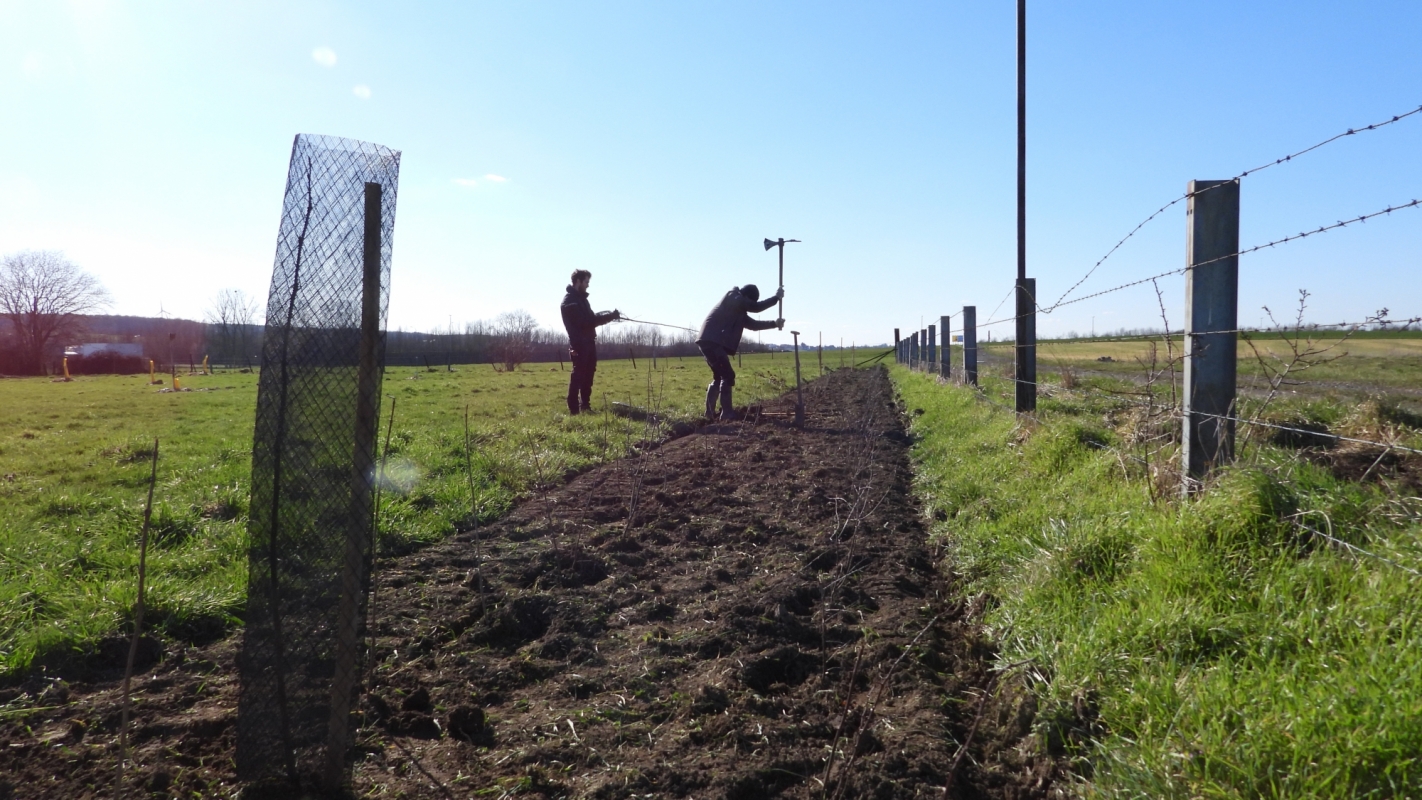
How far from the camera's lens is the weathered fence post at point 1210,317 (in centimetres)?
362

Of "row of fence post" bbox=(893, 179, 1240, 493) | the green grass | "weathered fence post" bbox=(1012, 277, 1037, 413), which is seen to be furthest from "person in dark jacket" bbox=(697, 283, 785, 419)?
"row of fence post" bbox=(893, 179, 1240, 493)

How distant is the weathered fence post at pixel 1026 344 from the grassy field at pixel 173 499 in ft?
11.6

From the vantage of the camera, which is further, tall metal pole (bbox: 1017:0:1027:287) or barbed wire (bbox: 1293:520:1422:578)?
tall metal pole (bbox: 1017:0:1027:287)

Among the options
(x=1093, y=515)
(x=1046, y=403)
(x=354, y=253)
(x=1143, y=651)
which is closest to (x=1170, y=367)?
(x=1093, y=515)

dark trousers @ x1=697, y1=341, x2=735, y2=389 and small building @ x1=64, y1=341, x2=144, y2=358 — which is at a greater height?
small building @ x1=64, y1=341, x2=144, y2=358

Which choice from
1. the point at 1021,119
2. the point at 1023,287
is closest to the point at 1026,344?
the point at 1023,287

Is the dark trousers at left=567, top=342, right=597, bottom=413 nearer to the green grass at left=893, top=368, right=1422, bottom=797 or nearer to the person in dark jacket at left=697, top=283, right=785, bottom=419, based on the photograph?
the person in dark jacket at left=697, top=283, right=785, bottom=419

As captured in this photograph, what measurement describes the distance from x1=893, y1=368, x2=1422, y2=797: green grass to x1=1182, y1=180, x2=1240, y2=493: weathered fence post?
21 centimetres

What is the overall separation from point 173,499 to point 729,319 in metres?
6.59

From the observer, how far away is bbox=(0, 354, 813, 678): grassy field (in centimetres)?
354

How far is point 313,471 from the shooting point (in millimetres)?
2354

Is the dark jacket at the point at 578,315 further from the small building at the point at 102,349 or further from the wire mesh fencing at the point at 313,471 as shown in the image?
the small building at the point at 102,349

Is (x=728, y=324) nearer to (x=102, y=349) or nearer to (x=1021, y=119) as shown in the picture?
(x=1021, y=119)

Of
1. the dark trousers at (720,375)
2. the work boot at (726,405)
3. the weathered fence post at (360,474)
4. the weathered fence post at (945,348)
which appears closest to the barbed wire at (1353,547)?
Result: the weathered fence post at (360,474)
